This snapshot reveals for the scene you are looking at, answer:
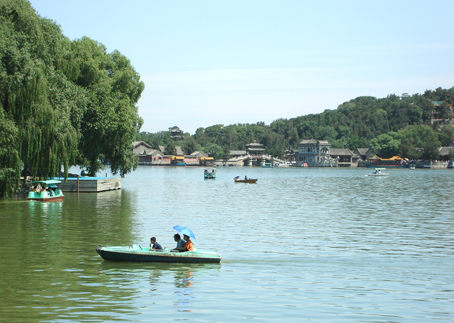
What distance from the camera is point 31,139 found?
37375mm

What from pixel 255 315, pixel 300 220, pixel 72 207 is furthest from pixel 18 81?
pixel 255 315

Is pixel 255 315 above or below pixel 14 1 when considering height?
below

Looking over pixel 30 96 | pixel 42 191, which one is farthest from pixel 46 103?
pixel 42 191

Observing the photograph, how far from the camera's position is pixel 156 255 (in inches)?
824

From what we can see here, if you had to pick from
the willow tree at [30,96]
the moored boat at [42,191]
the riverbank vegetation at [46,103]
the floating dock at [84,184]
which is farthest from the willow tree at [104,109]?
the willow tree at [30,96]

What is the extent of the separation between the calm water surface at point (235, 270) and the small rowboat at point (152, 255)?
31cm

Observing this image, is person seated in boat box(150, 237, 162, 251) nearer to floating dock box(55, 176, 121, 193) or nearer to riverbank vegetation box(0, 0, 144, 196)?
riverbank vegetation box(0, 0, 144, 196)

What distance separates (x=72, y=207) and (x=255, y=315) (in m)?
29.9

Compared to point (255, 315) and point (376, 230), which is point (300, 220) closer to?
point (376, 230)

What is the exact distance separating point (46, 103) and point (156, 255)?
21.5 meters

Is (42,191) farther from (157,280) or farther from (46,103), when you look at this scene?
(157,280)

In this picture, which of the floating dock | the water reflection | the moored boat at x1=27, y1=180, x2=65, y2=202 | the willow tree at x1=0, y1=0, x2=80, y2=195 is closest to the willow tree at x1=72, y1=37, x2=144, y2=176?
the floating dock

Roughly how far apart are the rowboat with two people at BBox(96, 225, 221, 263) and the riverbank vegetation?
17760mm

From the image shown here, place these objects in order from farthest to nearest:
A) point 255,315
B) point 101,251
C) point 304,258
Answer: point 304,258, point 101,251, point 255,315
